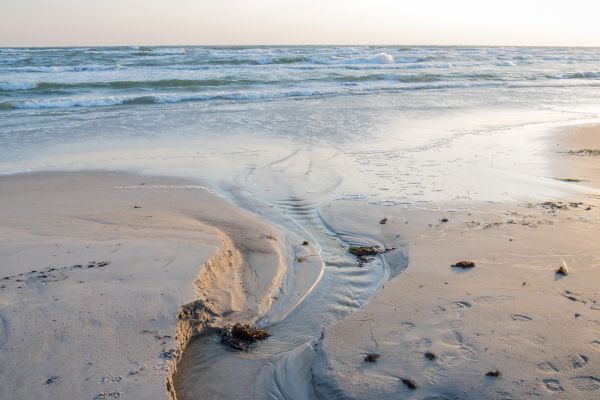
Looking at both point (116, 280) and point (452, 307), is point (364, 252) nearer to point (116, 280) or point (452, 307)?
point (452, 307)

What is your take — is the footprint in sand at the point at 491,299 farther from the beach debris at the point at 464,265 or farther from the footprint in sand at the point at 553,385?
the footprint in sand at the point at 553,385

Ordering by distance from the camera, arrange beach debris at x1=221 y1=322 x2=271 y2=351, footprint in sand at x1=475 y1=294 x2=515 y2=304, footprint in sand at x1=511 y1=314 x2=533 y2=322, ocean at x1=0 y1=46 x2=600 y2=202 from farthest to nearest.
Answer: ocean at x1=0 y1=46 x2=600 y2=202, footprint in sand at x1=475 y1=294 x2=515 y2=304, footprint in sand at x1=511 y1=314 x2=533 y2=322, beach debris at x1=221 y1=322 x2=271 y2=351

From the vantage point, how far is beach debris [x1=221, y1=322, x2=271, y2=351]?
3.39m

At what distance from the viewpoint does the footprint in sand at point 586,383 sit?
277cm

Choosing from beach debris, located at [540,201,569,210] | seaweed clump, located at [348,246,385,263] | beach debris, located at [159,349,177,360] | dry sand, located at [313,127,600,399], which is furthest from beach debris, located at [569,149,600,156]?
beach debris, located at [159,349,177,360]

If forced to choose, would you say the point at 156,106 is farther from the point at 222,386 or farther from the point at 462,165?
the point at 222,386

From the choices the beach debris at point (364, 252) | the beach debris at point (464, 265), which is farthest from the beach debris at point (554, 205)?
the beach debris at point (364, 252)

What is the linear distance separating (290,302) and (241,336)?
655mm

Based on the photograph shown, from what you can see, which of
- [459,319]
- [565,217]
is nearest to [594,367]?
[459,319]

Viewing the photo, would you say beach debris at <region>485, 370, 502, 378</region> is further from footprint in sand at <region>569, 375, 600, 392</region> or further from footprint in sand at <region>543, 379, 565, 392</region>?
footprint in sand at <region>569, 375, 600, 392</region>

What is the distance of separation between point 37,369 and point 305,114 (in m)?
11.2

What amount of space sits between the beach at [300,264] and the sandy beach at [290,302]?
0.05 ft

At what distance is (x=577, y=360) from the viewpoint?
3.01 meters

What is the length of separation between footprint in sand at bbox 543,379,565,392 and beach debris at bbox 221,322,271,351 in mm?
1743
